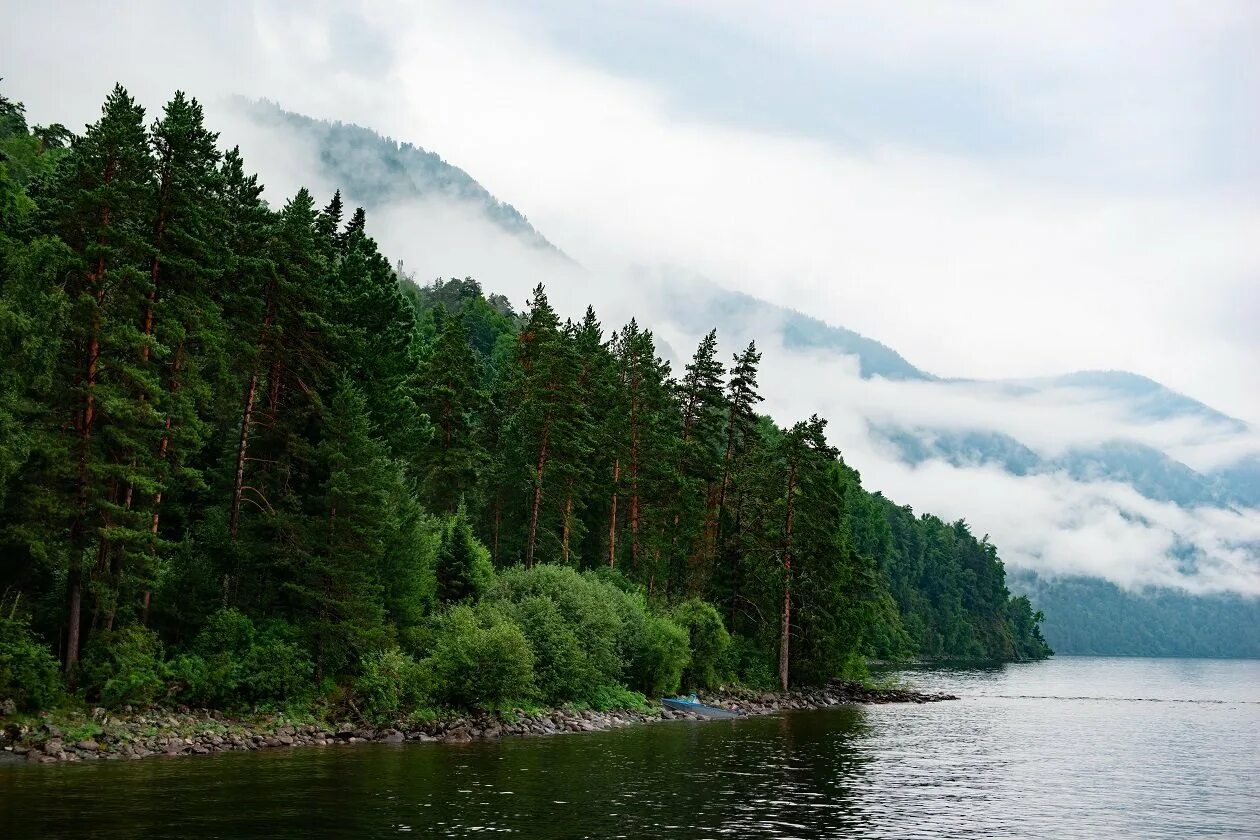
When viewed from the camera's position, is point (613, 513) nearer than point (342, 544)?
No

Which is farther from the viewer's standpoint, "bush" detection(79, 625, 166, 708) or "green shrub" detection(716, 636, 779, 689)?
"green shrub" detection(716, 636, 779, 689)

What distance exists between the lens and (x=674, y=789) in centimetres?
3378

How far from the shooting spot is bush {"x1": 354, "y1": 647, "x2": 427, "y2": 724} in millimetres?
46656

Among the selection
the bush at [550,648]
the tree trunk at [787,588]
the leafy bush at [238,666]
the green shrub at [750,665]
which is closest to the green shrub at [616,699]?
the bush at [550,648]

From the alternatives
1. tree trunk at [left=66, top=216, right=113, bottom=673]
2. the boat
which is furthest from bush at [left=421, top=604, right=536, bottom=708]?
the boat

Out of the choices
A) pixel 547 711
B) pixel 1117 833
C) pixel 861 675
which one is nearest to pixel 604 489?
pixel 547 711

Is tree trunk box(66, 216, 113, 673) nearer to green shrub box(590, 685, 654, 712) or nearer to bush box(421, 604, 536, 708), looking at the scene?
bush box(421, 604, 536, 708)

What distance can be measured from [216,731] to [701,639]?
37850mm

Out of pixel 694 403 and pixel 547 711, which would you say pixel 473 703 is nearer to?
pixel 547 711

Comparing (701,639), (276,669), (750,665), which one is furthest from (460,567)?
(750,665)

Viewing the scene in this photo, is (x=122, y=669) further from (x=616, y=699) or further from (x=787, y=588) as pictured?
(x=787, y=588)

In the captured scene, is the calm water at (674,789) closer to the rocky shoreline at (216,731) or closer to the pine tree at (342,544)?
the rocky shoreline at (216,731)

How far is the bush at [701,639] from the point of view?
230 feet

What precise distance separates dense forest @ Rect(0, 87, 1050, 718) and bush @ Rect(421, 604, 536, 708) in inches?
4.9
